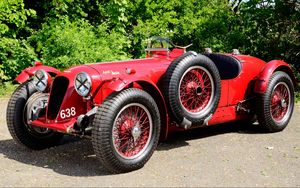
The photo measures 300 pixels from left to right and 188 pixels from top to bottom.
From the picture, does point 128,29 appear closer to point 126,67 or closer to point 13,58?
point 13,58

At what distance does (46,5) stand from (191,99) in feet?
23.5

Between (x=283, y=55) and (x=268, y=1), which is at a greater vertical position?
(x=268, y=1)

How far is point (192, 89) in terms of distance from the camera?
591 centimetres

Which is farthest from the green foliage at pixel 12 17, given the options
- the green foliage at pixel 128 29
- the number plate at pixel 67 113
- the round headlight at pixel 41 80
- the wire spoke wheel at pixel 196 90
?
the wire spoke wheel at pixel 196 90

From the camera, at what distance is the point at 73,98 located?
5453 mm

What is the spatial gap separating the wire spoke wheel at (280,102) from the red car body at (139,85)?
0.33 m

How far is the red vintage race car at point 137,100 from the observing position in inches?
199

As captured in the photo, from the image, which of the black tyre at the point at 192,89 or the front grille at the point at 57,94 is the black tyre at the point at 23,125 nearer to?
the front grille at the point at 57,94

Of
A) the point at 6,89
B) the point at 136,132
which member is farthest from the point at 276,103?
the point at 6,89

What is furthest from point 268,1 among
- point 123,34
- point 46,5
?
point 46,5

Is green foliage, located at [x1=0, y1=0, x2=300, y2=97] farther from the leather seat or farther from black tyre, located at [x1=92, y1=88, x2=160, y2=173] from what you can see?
black tyre, located at [x1=92, y1=88, x2=160, y2=173]

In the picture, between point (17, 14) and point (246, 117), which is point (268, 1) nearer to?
point (246, 117)

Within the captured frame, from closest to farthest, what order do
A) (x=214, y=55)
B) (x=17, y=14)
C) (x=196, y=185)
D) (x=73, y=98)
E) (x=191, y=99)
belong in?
1. (x=196, y=185)
2. (x=73, y=98)
3. (x=191, y=99)
4. (x=214, y=55)
5. (x=17, y=14)

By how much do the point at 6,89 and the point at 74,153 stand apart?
5.38 meters
